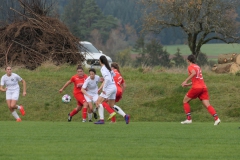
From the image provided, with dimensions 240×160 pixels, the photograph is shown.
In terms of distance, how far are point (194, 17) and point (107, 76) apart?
26.2m

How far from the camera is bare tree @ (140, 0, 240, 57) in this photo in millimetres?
43344

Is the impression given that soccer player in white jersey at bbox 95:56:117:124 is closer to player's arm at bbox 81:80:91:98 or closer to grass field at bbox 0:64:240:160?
grass field at bbox 0:64:240:160

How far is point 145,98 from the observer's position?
28.7m

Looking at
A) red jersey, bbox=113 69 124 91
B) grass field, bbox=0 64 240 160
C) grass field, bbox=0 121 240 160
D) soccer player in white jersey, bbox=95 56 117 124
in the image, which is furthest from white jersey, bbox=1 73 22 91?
grass field, bbox=0 121 240 160

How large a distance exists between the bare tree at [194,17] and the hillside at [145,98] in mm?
10811

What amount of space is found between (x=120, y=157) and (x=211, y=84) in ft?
63.8

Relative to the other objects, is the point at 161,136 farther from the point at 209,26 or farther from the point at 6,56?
the point at 209,26

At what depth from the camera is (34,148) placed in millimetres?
12438

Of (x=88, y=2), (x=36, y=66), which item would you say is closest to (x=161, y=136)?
(x=36, y=66)

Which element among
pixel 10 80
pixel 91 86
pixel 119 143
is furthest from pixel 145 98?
pixel 119 143

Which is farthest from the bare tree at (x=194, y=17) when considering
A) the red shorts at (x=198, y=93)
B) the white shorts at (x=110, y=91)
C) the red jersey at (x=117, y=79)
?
the white shorts at (x=110, y=91)

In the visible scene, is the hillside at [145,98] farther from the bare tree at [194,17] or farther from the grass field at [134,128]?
the bare tree at [194,17]

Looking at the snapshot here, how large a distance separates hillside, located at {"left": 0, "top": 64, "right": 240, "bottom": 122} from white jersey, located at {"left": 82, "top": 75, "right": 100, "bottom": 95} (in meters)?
5.70

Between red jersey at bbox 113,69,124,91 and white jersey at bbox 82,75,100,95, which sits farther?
white jersey at bbox 82,75,100,95
